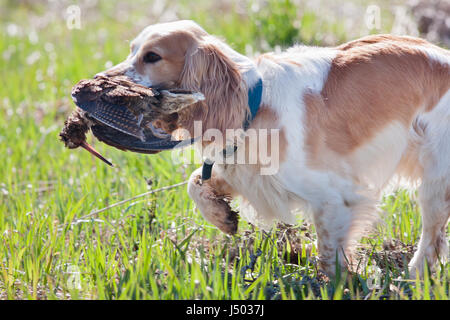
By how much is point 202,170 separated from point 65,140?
29.9 inches

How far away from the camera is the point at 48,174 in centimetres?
494

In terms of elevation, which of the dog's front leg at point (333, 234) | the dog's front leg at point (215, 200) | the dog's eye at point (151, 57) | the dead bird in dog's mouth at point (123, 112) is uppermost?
the dog's eye at point (151, 57)

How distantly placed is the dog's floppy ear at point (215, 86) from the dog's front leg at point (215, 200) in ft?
1.47

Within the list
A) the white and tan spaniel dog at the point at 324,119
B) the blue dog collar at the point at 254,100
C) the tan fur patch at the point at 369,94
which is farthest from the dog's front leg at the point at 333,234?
the blue dog collar at the point at 254,100

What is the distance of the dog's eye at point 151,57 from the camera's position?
3.11 metres

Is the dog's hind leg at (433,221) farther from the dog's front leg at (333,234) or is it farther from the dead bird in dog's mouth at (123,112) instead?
the dead bird in dog's mouth at (123,112)

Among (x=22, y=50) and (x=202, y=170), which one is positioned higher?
(x=22, y=50)

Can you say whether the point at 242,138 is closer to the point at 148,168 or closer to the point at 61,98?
the point at 148,168

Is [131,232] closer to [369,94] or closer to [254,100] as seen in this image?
[254,100]

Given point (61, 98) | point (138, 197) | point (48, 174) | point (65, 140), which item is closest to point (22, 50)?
point (61, 98)

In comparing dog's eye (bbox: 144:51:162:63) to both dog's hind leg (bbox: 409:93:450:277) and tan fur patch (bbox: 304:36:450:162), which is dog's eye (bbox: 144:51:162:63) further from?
dog's hind leg (bbox: 409:93:450:277)

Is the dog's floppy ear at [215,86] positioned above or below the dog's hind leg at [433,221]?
above

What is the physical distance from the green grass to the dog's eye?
0.90 m

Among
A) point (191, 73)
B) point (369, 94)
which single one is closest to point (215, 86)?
point (191, 73)
